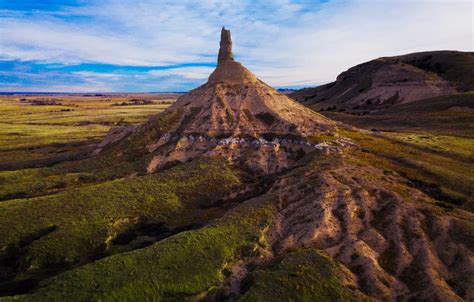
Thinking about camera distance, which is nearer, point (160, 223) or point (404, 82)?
point (160, 223)

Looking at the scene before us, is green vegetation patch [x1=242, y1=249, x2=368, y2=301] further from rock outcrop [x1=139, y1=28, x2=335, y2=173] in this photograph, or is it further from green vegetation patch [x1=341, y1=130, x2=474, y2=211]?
Answer: rock outcrop [x1=139, y1=28, x2=335, y2=173]

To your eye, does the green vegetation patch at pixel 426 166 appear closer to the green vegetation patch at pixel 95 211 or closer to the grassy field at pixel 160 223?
the grassy field at pixel 160 223

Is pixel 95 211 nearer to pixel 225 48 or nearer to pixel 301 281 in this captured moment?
pixel 301 281

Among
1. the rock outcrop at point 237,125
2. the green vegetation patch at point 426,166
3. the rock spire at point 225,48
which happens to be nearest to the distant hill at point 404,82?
the rock outcrop at point 237,125

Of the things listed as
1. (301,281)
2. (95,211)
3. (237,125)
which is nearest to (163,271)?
(301,281)

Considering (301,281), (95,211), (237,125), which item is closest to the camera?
(301,281)

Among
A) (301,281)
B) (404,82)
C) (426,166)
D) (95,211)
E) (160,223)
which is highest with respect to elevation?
A: (404,82)
